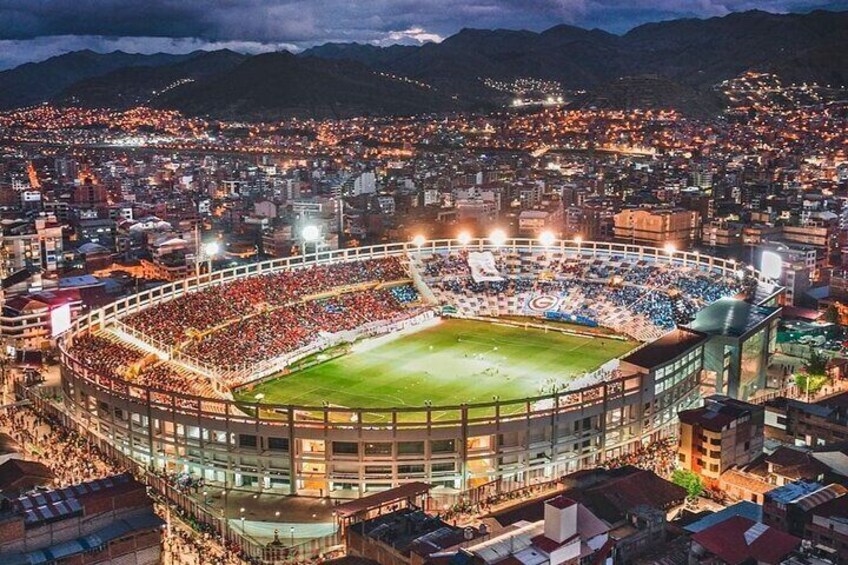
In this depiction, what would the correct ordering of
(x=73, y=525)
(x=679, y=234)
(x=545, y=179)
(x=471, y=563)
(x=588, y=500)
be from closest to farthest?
(x=471, y=563) → (x=73, y=525) → (x=588, y=500) → (x=679, y=234) → (x=545, y=179)

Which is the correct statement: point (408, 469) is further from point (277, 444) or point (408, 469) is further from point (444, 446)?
point (277, 444)

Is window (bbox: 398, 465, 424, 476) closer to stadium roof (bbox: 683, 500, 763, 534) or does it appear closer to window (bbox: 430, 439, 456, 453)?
window (bbox: 430, 439, 456, 453)

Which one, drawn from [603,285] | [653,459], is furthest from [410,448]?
[603,285]

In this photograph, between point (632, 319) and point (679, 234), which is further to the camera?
point (679, 234)

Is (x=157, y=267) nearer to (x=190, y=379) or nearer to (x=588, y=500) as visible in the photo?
(x=190, y=379)

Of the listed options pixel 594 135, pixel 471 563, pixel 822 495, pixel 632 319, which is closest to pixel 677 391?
pixel 822 495

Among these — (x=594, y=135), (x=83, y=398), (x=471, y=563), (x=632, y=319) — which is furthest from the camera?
(x=594, y=135)

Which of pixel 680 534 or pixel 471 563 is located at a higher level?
pixel 471 563
